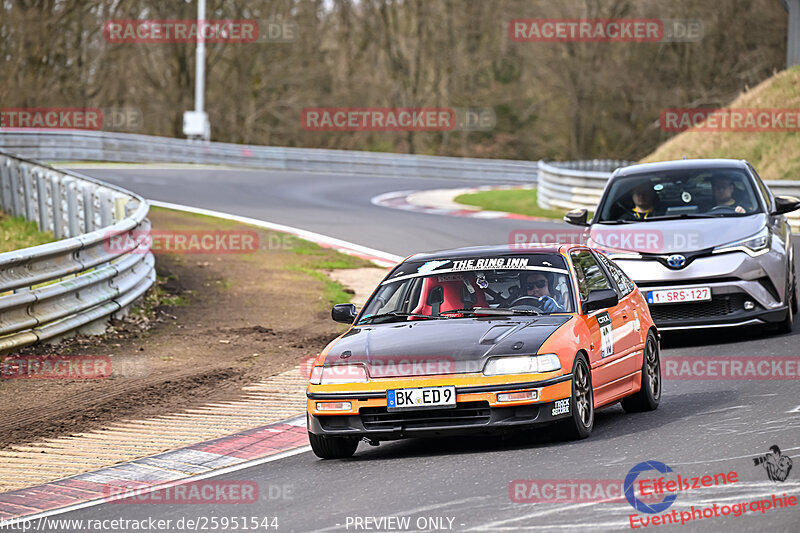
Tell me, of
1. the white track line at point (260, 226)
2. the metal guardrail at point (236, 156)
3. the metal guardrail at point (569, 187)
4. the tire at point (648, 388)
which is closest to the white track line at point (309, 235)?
the white track line at point (260, 226)

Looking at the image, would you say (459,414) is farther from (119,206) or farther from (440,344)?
(119,206)

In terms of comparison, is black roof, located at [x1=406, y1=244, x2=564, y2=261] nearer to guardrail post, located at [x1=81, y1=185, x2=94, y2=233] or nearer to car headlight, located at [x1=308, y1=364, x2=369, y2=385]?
car headlight, located at [x1=308, y1=364, x2=369, y2=385]

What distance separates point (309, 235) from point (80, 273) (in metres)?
10.3

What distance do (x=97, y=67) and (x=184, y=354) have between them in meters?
43.2

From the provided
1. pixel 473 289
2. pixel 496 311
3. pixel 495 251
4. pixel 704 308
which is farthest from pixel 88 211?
pixel 496 311

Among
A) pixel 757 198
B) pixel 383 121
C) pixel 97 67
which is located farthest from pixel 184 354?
pixel 383 121

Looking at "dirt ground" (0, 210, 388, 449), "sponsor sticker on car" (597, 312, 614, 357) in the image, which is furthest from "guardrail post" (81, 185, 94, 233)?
"sponsor sticker on car" (597, 312, 614, 357)

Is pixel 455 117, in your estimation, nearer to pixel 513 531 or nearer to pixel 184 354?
pixel 184 354

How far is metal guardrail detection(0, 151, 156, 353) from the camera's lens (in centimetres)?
1141

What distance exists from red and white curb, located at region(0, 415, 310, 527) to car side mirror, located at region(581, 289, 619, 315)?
6.88ft

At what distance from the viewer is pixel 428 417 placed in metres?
7.61

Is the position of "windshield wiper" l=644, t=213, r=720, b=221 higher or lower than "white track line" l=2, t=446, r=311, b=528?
higher

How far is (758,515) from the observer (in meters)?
5.81

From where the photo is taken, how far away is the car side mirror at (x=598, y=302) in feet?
28.0
